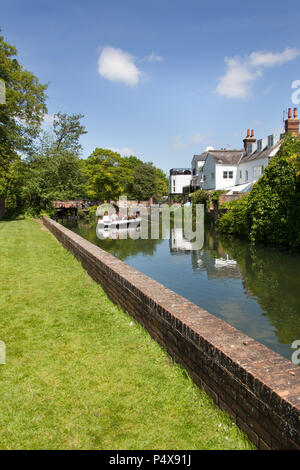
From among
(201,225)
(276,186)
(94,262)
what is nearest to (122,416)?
(94,262)

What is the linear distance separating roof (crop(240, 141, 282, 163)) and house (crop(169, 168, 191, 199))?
25.8 m

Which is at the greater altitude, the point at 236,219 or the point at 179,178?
the point at 179,178

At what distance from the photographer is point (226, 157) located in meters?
43.9

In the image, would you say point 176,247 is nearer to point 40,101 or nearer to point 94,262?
point 94,262

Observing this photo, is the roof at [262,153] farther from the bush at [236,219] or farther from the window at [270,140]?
the bush at [236,219]

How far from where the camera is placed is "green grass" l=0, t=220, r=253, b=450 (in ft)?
9.36

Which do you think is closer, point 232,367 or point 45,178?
point 232,367

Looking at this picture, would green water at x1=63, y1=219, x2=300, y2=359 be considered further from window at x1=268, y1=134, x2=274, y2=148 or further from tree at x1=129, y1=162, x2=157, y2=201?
tree at x1=129, y1=162, x2=157, y2=201

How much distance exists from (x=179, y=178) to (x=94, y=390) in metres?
65.9

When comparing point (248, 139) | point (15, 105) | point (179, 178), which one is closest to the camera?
point (15, 105)

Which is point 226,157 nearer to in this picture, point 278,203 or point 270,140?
point 270,140

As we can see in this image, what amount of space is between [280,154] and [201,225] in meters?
13.2

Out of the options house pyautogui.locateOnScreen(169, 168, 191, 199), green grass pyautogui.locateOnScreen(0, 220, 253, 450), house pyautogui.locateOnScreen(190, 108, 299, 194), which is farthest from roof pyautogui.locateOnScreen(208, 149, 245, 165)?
green grass pyautogui.locateOnScreen(0, 220, 253, 450)

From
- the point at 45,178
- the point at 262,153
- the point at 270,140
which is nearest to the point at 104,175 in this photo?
the point at 45,178
